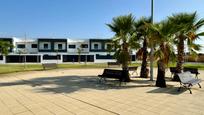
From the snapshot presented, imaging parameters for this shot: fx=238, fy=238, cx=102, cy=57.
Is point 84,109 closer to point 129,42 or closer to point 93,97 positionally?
point 93,97

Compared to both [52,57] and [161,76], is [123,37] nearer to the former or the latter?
[161,76]

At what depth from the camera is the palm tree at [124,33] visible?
1508 centimetres

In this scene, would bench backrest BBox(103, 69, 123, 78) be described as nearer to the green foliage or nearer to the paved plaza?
the green foliage

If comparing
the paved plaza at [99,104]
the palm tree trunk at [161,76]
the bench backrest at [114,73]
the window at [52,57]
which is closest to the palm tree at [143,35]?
the palm tree trunk at [161,76]

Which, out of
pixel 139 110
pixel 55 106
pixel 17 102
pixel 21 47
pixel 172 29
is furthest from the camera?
pixel 21 47

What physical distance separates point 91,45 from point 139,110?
5936 centimetres

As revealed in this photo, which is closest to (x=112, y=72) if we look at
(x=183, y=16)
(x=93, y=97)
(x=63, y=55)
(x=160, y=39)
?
(x=160, y=39)

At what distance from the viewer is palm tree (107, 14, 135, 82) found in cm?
1508

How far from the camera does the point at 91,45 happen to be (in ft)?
219

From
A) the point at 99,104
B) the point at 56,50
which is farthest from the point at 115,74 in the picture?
the point at 56,50

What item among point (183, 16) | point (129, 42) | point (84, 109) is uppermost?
point (183, 16)

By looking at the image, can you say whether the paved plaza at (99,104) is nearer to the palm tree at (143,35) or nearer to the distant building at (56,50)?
the palm tree at (143,35)

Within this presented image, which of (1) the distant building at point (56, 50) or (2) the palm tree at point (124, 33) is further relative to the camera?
(1) the distant building at point (56, 50)

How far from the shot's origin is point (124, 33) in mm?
15273
